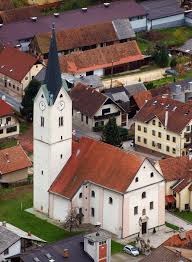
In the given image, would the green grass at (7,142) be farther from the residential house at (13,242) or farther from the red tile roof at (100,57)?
the residential house at (13,242)

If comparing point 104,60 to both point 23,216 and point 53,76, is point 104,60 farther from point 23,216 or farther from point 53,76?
point 53,76

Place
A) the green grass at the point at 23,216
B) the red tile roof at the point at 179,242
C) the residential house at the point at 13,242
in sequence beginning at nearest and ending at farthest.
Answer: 1. the red tile roof at the point at 179,242
2. the residential house at the point at 13,242
3. the green grass at the point at 23,216

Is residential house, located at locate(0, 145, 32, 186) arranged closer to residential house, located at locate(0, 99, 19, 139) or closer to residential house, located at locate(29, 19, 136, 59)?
residential house, located at locate(0, 99, 19, 139)

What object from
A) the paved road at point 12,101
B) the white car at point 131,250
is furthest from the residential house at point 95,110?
the white car at point 131,250

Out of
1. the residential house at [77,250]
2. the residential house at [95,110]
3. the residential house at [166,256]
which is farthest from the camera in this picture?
the residential house at [95,110]

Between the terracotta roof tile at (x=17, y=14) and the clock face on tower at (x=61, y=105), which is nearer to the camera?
the clock face on tower at (x=61, y=105)
